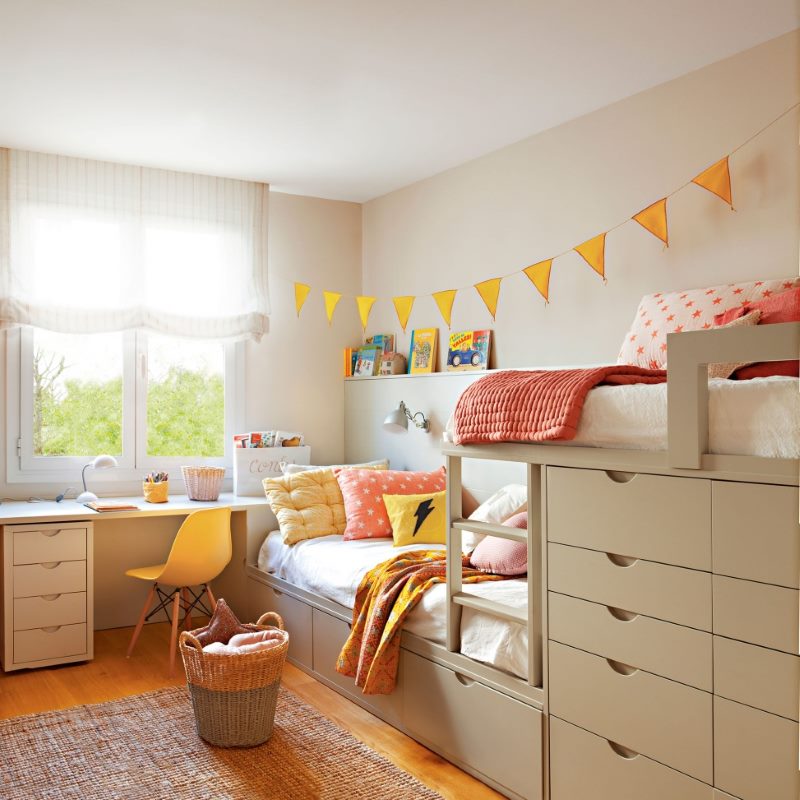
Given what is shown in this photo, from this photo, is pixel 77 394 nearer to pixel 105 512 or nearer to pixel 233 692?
pixel 105 512

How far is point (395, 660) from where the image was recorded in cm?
293

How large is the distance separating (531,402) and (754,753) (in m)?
1.02

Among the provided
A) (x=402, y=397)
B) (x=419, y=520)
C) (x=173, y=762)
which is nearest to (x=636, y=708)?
(x=173, y=762)

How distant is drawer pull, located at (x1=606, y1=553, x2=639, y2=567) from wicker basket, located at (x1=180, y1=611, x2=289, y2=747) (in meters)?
1.26

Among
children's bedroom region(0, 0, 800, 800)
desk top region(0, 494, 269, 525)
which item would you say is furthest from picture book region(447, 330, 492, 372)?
desk top region(0, 494, 269, 525)

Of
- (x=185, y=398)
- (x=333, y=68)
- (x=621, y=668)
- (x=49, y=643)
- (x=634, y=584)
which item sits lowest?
(x=49, y=643)

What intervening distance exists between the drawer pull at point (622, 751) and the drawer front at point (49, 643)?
8.30 feet

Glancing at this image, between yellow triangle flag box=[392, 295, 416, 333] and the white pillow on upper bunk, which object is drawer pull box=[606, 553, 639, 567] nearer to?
the white pillow on upper bunk

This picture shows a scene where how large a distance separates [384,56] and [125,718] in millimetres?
2579

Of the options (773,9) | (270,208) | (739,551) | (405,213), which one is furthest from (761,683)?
(270,208)

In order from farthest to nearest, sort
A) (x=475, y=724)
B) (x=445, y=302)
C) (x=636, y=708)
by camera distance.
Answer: (x=445, y=302) → (x=475, y=724) → (x=636, y=708)

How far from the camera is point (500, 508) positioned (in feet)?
11.0

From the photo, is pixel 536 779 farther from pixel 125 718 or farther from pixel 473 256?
pixel 473 256

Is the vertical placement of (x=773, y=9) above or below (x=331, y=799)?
above
